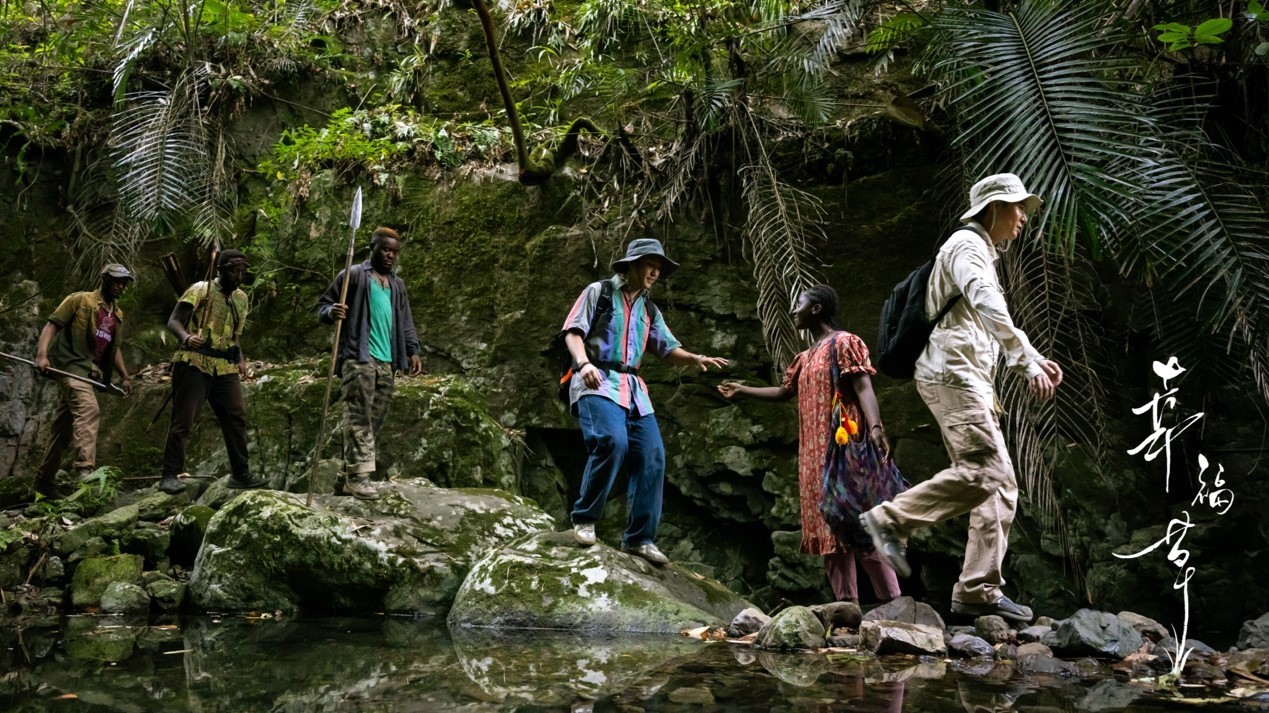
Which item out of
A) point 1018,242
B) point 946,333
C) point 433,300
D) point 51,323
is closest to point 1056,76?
point 1018,242

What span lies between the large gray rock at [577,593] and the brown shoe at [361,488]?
1243 mm

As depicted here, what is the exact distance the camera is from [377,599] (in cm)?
615

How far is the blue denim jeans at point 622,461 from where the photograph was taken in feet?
17.4

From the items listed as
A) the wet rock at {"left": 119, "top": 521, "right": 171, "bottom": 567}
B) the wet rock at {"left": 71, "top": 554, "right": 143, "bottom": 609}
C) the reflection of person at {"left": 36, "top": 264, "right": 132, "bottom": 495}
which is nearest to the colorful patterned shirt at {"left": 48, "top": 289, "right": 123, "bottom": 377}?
the reflection of person at {"left": 36, "top": 264, "right": 132, "bottom": 495}

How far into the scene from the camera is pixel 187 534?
23.4 ft


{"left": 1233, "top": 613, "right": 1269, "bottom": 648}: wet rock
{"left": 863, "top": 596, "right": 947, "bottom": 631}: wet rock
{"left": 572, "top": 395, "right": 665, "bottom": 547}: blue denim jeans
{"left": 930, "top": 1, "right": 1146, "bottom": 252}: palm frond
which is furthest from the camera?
{"left": 930, "top": 1, "right": 1146, "bottom": 252}: palm frond

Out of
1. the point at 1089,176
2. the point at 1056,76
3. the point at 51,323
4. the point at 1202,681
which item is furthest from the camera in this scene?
the point at 51,323

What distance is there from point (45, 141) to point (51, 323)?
4548 millimetres

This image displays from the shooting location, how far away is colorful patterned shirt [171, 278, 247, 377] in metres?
7.89

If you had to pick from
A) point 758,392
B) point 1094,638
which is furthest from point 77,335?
point 1094,638

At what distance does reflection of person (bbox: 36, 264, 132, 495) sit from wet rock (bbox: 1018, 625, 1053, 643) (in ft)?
23.9

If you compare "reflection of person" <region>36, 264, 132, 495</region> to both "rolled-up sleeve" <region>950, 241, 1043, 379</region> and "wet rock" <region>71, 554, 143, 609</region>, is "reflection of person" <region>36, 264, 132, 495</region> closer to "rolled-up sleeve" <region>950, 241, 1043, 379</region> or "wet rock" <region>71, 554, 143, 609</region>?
"wet rock" <region>71, 554, 143, 609</region>

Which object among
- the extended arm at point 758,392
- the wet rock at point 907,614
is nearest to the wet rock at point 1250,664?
the wet rock at point 907,614

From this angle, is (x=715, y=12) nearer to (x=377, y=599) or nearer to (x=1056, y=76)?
(x=1056, y=76)
